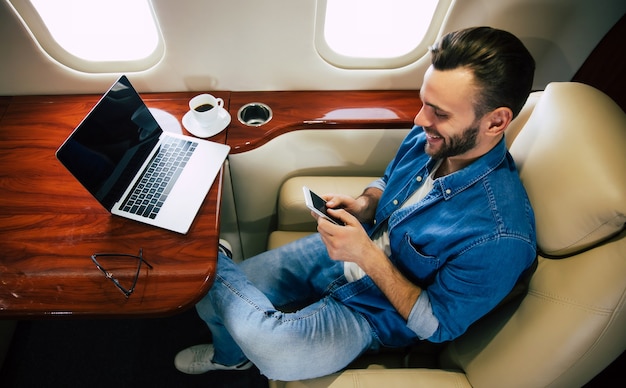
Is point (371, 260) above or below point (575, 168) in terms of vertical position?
below

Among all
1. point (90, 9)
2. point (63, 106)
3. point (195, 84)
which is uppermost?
point (90, 9)

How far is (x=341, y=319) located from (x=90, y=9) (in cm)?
134

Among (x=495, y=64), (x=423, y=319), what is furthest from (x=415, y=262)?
(x=495, y=64)

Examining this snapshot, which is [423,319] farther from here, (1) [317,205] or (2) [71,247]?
(2) [71,247]

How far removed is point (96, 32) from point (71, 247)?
2.71 ft

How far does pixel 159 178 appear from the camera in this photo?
3.67 ft

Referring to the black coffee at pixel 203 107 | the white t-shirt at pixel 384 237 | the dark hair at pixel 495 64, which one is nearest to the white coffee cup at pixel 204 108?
the black coffee at pixel 203 107

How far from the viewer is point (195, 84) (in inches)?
57.1

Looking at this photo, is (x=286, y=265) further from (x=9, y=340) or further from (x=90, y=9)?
(x=9, y=340)

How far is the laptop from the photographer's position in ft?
3.16

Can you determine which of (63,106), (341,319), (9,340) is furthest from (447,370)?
(9,340)

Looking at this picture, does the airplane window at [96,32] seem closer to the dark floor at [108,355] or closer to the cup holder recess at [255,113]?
the cup holder recess at [255,113]

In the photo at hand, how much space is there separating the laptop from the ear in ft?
2.62

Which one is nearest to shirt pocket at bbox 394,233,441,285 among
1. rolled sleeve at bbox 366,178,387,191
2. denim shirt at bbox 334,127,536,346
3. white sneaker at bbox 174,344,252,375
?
denim shirt at bbox 334,127,536,346
